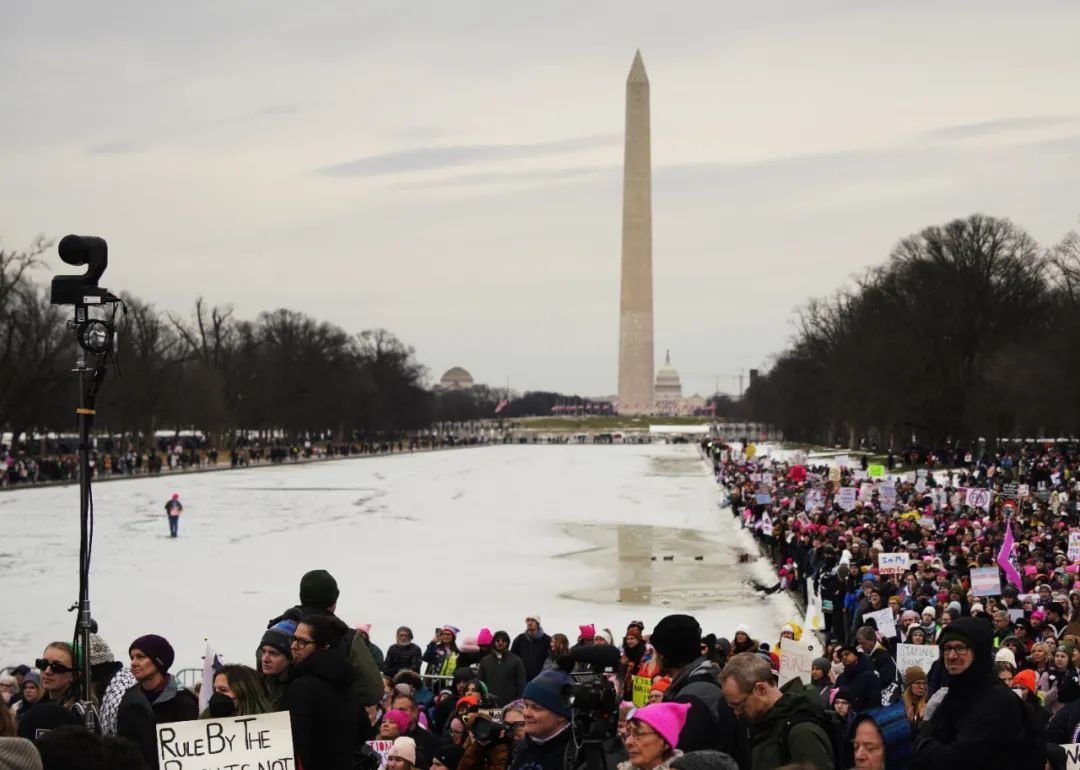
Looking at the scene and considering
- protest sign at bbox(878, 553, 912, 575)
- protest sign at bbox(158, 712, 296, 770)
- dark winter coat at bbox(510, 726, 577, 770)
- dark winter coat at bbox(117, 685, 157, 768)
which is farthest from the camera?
protest sign at bbox(878, 553, 912, 575)

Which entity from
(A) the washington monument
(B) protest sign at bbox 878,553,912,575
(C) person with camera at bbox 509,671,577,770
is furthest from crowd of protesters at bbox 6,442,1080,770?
(A) the washington monument

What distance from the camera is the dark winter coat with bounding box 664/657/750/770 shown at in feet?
17.9

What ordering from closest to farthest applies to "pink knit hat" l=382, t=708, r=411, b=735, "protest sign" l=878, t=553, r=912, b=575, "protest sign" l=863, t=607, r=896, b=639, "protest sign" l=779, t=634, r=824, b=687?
"pink knit hat" l=382, t=708, r=411, b=735
"protest sign" l=779, t=634, r=824, b=687
"protest sign" l=863, t=607, r=896, b=639
"protest sign" l=878, t=553, r=912, b=575

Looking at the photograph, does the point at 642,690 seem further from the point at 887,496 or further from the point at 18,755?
the point at 887,496

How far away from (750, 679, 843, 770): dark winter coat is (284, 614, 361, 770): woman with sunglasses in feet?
5.23

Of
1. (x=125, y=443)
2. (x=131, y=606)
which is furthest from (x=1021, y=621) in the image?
(x=125, y=443)

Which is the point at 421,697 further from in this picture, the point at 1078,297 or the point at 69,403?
the point at 69,403

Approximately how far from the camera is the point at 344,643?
21.5 feet

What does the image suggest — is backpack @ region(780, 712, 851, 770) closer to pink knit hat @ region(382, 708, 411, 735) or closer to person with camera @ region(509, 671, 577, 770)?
person with camera @ region(509, 671, 577, 770)

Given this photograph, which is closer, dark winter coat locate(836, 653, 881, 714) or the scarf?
the scarf

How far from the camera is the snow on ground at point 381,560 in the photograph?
20.7 m

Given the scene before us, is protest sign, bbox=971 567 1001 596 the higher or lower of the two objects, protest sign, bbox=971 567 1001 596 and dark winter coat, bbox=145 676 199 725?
the lower

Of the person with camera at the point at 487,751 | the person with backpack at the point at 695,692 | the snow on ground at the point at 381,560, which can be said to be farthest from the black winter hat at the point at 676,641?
the snow on ground at the point at 381,560

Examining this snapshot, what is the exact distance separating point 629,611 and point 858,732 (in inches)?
649
